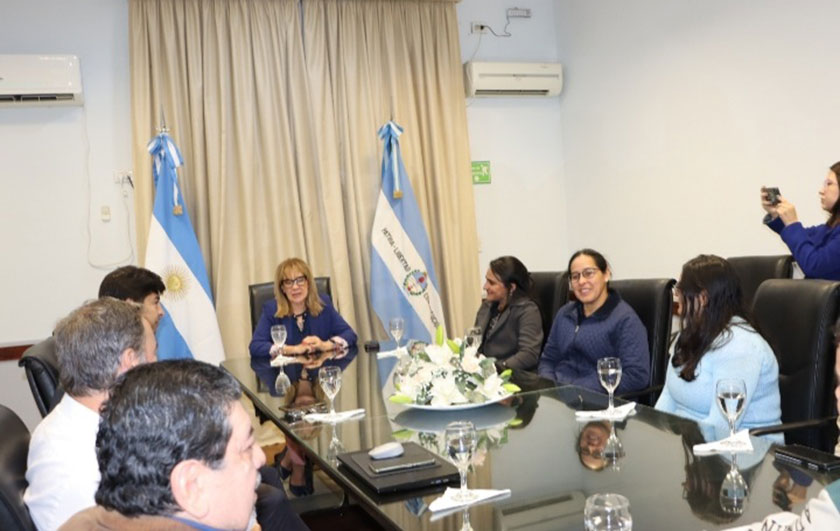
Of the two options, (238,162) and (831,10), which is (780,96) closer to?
(831,10)

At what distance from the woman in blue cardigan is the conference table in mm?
240

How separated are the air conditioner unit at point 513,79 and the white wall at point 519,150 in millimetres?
142

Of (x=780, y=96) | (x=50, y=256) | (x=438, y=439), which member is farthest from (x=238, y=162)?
(x=438, y=439)

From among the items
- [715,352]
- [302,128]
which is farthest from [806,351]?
[302,128]

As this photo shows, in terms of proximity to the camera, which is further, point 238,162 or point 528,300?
point 238,162

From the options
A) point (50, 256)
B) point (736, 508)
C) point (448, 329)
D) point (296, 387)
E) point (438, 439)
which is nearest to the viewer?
point (736, 508)

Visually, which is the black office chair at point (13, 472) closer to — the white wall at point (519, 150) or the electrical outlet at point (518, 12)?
the white wall at point (519, 150)

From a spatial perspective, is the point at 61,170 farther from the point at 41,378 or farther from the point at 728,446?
the point at 728,446

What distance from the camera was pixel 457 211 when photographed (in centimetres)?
623


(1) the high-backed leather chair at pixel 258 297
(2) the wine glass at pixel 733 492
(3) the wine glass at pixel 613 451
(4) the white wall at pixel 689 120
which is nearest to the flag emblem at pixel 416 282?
(1) the high-backed leather chair at pixel 258 297

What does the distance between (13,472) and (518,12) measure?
566 cm

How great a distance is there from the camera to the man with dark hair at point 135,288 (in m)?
3.47

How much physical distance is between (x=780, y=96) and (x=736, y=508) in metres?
3.75

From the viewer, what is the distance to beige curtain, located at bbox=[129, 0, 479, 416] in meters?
5.57
